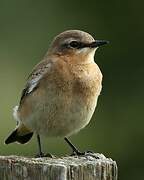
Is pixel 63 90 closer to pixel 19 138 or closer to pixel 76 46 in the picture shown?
pixel 76 46

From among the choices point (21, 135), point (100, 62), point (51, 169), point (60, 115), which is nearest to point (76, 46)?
point (60, 115)

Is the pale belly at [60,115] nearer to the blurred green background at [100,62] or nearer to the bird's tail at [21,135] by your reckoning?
the bird's tail at [21,135]

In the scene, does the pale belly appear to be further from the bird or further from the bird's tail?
the bird's tail

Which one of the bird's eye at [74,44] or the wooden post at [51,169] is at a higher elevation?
the bird's eye at [74,44]

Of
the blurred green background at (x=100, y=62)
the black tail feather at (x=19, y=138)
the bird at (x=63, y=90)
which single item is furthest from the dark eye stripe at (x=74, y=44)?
the blurred green background at (x=100, y=62)

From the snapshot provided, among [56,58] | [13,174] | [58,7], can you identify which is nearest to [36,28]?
[58,7]

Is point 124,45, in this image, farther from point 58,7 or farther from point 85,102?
point 85,102
